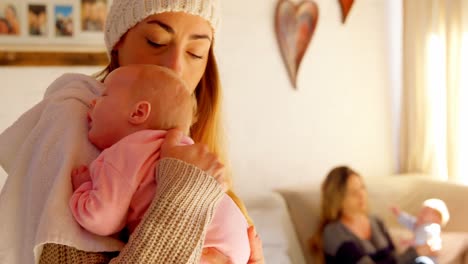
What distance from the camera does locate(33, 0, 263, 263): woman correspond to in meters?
0.83

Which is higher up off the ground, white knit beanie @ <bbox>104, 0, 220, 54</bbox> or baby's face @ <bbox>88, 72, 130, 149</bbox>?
white knit beanie @ <bbox>104, 0, 220, 54</bbox>

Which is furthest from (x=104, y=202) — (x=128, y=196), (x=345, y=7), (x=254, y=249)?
(x=345, y=7)

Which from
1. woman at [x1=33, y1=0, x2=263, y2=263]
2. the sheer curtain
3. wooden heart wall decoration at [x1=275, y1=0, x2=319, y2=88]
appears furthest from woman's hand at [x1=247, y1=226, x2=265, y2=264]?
the sheer curtain

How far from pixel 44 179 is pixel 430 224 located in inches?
106

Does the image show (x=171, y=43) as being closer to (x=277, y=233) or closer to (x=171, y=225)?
(x=171, y=225)

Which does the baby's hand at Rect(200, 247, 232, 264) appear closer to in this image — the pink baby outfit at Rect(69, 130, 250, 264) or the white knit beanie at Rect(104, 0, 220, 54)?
the pink baby outfit at Rect(69, 130, 250, 264)

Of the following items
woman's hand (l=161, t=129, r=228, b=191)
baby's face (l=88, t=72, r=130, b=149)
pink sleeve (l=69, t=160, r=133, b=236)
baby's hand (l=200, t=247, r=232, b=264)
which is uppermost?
baby's face (l=88, t=72, r=130, b=149)

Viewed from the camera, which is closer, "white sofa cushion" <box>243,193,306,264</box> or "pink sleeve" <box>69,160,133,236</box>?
"pink sleeve" <box>69,160,133,236</box>

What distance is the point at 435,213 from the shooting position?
3.28m

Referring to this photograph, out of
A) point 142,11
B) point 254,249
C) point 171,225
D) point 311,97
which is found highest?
point 142,11

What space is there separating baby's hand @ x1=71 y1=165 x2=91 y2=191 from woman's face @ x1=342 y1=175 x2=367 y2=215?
99.4 inches

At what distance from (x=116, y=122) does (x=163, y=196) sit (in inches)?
5.9

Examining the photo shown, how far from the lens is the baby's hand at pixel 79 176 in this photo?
2.90 feet

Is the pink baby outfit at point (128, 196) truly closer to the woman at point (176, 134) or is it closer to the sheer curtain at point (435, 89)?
the woman at point (176, 134)
